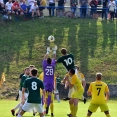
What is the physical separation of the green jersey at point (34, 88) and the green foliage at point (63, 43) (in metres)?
18.3

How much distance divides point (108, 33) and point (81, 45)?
116 inches

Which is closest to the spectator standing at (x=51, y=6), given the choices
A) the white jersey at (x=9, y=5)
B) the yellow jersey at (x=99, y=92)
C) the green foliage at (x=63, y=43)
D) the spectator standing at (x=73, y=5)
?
the green foliage at (x=63, y=43)

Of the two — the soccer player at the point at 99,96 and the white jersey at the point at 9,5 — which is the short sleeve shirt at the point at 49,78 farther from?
the white jersey at the point at 9,5

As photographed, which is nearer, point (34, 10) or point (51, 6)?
point (34, 10)

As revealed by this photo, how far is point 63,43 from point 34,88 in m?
23.1

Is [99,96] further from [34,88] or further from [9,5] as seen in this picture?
[9,5]

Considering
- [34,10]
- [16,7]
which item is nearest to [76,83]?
[16,7]

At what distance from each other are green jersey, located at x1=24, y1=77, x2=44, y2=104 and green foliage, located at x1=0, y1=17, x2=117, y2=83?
18269 millimetres

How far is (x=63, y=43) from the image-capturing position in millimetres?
41406

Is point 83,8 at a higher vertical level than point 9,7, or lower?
lower

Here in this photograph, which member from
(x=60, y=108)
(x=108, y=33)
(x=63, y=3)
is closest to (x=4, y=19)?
(x=63, y=3)

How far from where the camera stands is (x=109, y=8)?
4397 cm

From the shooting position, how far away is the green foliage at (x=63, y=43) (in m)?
38.2

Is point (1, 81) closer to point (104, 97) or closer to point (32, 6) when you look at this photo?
point (32, 6)
